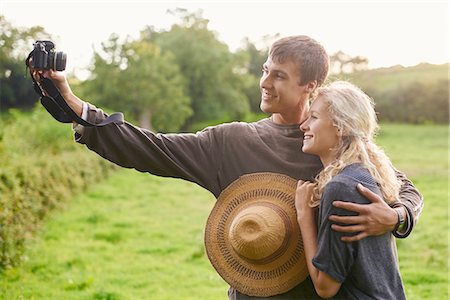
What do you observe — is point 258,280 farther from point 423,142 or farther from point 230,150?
point 423,142

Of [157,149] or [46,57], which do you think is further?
[157,149]

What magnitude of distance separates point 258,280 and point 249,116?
149 feet

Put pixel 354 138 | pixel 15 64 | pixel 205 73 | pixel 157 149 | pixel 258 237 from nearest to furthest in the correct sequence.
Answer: pixel 354 138 < pixel 258 237 < pixel 157 149 < pixel 15 64 < pixel 205 73

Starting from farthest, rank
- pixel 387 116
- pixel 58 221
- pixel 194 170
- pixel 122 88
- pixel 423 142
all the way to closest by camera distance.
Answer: pixel 387 116 < pixel 122 88 < pixel 423 142 < pixel 58 221 < pixel 194 170

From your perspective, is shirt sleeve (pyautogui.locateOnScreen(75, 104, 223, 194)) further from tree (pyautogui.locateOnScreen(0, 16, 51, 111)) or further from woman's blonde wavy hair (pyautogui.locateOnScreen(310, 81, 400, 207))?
tree (pyautogui.locateOnScreen(0, 16, 51, 111))

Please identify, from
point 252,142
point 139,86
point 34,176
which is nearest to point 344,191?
point 252,142

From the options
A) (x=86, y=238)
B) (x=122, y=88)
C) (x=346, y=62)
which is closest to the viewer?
(x=86, y=238)

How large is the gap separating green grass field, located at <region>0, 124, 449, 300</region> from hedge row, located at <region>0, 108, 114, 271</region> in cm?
26

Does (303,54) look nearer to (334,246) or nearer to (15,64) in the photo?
(334,246)

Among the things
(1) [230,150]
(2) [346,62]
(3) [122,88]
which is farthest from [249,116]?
(1) [230,150]

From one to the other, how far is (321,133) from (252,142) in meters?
0.49

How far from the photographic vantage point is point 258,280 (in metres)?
3.12

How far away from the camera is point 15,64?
1698 centimetres

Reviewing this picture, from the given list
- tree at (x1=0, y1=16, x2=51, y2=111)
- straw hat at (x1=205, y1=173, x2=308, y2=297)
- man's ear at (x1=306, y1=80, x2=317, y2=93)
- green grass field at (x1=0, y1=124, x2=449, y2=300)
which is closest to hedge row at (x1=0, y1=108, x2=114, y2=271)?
green grass field at (x1=0, y1=124, x2=449, y2=300)
